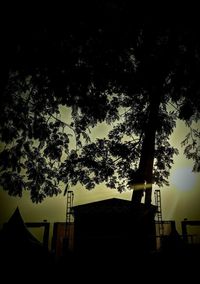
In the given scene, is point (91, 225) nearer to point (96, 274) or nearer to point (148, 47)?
point (96, 274)

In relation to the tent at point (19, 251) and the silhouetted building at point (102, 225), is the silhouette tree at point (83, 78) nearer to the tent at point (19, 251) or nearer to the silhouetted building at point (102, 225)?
the tent at point (19, 251)

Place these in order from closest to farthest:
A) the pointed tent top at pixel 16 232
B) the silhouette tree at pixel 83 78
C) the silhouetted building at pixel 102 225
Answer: the silhouette tree at pixel 83 78, the pointed tent top at pixel 16 232, the silhouetted building at pixel 102 225

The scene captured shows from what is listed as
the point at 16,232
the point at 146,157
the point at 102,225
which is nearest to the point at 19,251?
the point at 16,232

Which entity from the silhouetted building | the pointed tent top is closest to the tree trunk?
the pointed tent top

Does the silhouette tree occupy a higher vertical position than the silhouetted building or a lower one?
higher

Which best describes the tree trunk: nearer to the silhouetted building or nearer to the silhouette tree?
the silhouette tree

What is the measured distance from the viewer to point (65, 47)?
838cm

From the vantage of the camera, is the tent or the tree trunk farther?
the tent

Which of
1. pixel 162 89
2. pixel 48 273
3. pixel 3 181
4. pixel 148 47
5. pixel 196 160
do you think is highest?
pixel 148 47

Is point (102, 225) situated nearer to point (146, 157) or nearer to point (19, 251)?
point (19, 251)

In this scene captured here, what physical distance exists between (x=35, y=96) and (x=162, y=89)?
17.5ft

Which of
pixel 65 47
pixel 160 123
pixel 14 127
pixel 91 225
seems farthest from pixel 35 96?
pixel 91 225

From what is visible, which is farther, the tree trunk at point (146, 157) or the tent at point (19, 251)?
the tent at point (19, 251)

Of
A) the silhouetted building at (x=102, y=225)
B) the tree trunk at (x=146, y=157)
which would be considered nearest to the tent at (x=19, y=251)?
the tree trunk at (x=146, y=157)
